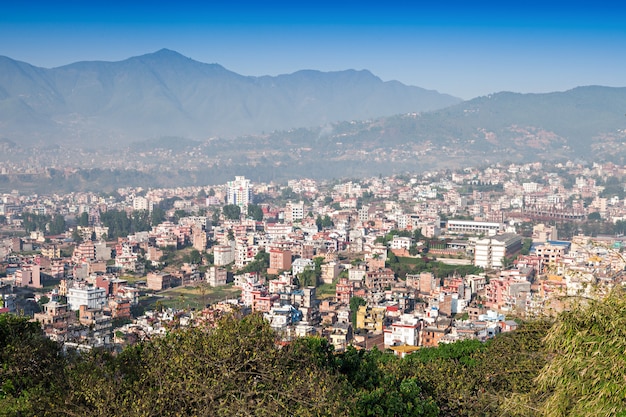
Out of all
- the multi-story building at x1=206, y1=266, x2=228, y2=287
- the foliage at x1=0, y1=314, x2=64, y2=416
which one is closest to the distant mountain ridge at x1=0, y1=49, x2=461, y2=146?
the multi-story building at x1=206, y1=266, x2=228, y2=287

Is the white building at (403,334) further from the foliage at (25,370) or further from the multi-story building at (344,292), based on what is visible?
the foliage at (25,370)

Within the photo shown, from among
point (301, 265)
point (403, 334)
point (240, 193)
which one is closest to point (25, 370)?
point (403, 334)

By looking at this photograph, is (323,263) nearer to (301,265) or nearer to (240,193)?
(301,265)

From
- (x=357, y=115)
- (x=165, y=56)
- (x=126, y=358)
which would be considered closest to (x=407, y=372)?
(x=126, y=358)

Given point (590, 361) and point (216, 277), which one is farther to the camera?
point (216, 277)

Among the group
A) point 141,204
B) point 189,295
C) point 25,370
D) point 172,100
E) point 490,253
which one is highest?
point 172,100

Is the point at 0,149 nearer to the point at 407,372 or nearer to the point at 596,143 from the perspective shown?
the point at 596,143

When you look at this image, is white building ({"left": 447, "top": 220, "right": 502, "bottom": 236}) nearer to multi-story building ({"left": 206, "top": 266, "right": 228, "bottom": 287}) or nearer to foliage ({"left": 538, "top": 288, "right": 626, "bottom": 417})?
multi-story building ({"left": 206, "top": 266, "right": 228, "bottom": 287})
